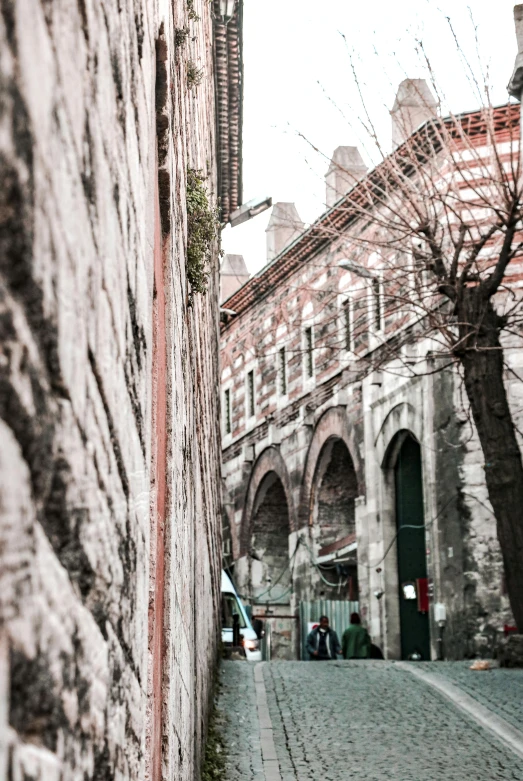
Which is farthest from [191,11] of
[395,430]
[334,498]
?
[334,498]

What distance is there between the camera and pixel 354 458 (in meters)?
25.5

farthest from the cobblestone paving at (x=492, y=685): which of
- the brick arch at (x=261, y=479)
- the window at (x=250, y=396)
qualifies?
the window at (x=250, y=396)

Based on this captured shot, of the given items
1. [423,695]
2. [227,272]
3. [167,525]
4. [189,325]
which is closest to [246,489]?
[227,272]

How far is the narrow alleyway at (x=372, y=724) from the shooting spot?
8258mm

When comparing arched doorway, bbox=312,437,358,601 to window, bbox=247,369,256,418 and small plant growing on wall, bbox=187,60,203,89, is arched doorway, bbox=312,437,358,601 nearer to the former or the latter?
window, bbox=247,369,256,418

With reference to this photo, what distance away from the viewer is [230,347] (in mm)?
34406

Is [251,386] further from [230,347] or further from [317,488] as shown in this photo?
[317,488]

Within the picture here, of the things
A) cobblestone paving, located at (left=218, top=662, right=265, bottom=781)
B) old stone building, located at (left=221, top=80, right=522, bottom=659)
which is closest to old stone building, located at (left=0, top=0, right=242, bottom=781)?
cobblestone paving, located at (left=218, top=662, right=265, bottom=781)

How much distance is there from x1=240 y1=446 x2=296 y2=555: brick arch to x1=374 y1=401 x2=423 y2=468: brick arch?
5194 mm

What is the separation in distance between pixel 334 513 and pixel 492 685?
49.6 ft

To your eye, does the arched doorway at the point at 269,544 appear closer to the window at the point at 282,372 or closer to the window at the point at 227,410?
the window at the point at 282,372

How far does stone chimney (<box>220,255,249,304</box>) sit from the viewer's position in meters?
39.0

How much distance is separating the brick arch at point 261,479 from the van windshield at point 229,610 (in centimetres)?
607

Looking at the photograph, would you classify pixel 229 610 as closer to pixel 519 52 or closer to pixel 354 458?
pixel 354 458
